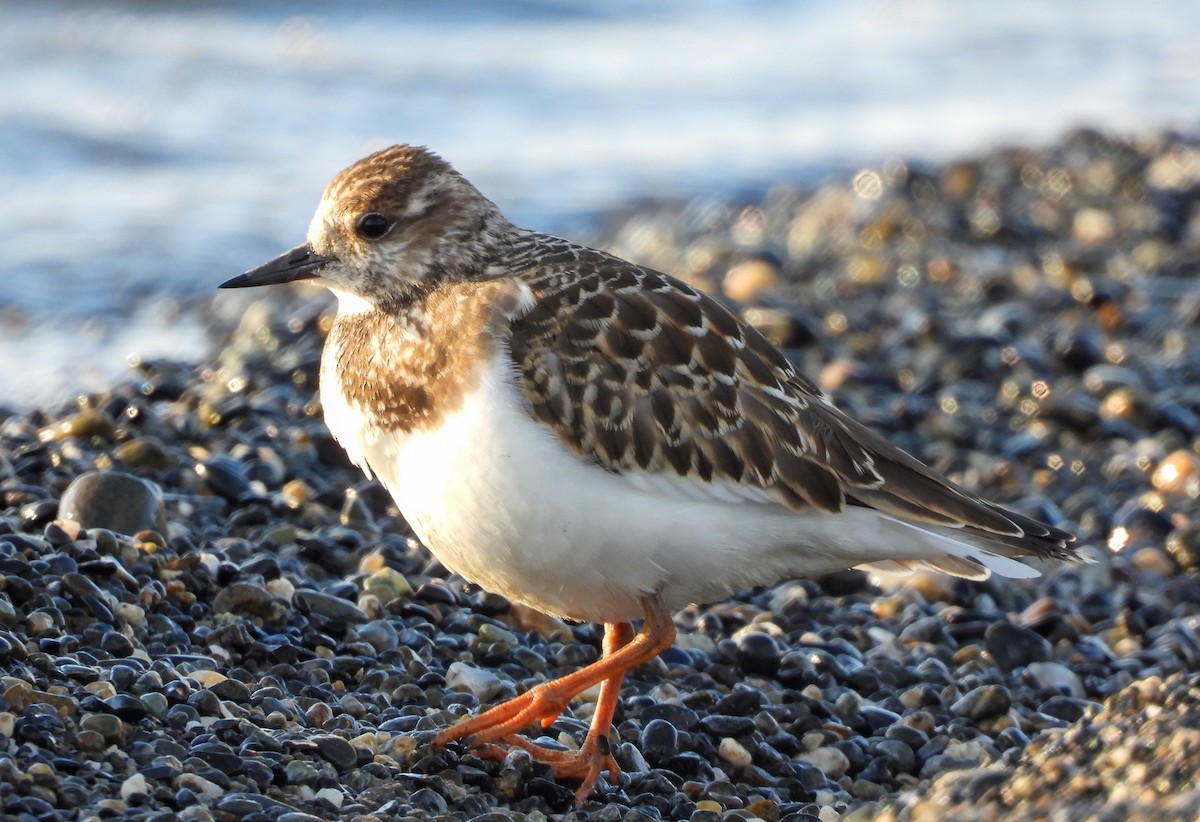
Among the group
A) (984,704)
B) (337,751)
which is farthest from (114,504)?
(984,704)

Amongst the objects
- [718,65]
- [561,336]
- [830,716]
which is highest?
[718,65]

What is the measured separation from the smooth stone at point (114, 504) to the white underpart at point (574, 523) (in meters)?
1.12

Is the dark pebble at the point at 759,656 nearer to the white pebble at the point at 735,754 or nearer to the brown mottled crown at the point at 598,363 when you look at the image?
the white pebble at the point at 735,754

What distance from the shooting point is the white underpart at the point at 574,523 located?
3828 mm

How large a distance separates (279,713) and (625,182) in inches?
333

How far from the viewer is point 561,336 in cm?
404

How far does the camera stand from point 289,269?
14.4 feet

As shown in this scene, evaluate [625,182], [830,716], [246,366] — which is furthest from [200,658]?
[625,182]

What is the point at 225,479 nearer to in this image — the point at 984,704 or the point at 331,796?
the point at 331,796

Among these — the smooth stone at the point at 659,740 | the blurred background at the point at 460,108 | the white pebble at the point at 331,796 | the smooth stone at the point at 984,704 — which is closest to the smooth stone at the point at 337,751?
the white pebble at the point at 331,796

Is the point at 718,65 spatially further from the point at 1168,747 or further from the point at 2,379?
the point at 1168,747

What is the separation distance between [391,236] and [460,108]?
30.5 ft

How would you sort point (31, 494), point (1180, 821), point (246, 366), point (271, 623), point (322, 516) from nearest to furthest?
point (1180, 821)
point (271, 623)
point (31, 494)
point (322, 516)
point (246, 366)

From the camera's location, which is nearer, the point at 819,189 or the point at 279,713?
the point at 279,713
